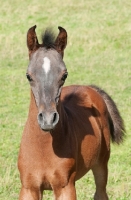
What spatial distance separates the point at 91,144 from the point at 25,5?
2172 cm

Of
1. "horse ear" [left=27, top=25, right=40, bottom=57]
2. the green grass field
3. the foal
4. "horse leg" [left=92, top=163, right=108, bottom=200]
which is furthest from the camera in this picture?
the green grass field

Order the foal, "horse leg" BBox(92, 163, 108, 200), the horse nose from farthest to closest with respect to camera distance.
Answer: "horse leg" BBox(92, 163, 108, 200) → the foal → the horse nose

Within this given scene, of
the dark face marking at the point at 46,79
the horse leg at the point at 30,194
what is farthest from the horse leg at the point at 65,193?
the dark face marking at the point at 46,79

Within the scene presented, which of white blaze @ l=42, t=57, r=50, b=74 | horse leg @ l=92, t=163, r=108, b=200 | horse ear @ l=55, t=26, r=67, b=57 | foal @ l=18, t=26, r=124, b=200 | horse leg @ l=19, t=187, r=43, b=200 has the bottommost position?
horse leg @ l=92, t=163, r=108, b=200

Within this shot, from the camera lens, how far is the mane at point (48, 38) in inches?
206

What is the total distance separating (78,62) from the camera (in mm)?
18391

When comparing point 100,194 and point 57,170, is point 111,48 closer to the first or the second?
point 100,194

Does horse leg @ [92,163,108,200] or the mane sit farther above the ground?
the mane

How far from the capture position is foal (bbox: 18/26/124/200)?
4.88 meters

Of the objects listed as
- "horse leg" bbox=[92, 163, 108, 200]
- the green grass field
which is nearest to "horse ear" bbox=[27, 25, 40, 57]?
the green grass field

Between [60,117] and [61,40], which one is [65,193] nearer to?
[60,117]

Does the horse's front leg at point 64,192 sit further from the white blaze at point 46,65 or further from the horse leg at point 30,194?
the white blaze at point 46,65

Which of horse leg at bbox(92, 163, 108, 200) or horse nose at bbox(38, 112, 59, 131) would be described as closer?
horse nose at bbox(38, 112, 59, 131)

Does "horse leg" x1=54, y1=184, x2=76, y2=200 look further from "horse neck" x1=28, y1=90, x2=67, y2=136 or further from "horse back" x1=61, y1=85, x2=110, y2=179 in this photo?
"horse neck" x1=28, y1=90, x2=67, y2=136
